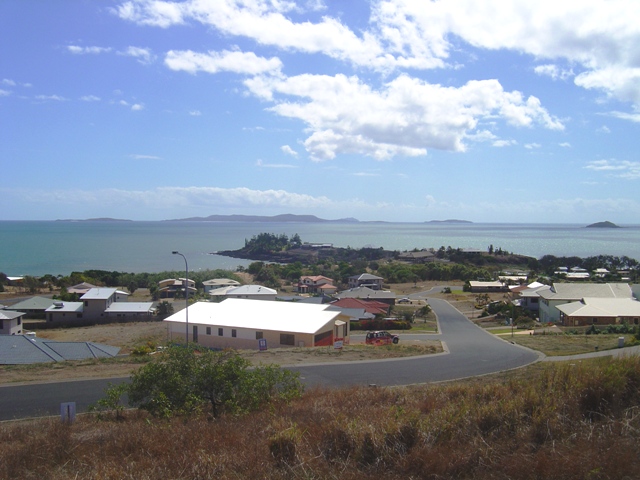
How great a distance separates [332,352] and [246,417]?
1513 cm

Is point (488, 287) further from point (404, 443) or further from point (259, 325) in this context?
point (404, 443)

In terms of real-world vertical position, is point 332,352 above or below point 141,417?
below

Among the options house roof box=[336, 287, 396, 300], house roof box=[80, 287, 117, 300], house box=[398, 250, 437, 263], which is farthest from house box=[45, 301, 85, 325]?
house box=[398, 250, 437, 263]

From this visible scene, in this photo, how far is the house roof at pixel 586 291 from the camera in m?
43.8

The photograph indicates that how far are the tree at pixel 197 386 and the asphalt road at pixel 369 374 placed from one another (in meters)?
4.59

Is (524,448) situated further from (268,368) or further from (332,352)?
(332,352)

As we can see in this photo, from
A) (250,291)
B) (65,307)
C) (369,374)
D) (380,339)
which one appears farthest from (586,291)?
(65,307)

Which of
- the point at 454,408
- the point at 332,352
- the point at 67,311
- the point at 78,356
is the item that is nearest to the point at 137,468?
the point at 454,408

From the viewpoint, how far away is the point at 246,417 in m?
9.60

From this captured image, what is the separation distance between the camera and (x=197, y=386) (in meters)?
10.5

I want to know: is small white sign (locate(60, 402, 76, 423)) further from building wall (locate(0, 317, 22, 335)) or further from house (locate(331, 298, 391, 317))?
house (locate(331, 298, 391, 317))

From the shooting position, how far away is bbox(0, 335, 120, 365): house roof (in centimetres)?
2305

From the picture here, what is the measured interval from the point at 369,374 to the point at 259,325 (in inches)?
495

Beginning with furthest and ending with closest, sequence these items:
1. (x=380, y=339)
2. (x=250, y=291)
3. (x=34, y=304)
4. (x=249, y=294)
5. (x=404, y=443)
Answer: (x=250, y=291), (x=249, y=294), (x=34, y=304), (x=380, y=339), (x=404, y=443)
